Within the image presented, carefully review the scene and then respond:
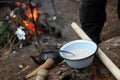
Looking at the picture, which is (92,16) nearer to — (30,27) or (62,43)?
(62,43)

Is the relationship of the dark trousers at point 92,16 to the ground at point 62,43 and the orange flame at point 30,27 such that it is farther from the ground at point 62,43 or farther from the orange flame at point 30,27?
the orange flame at point 30,27

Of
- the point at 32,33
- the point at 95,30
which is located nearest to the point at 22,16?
the point at 32,33

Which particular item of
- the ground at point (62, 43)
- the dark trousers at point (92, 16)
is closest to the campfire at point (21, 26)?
the ground at point (62, 43)

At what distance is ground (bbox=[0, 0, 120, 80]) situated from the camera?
116 inches

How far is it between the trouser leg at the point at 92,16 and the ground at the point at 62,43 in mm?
249

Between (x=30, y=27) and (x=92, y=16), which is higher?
(x=92, y=16)

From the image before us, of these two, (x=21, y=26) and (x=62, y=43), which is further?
(x=21, y=26)

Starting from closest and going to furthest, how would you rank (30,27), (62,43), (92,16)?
(92,16) < (62,43) < (30,27)

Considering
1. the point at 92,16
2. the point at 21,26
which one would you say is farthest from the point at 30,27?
the point at 92,16

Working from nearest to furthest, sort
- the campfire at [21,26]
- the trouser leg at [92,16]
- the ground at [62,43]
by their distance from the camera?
1. the ground at [62,43]
2. the trouser leg at [92,16]
3. the campfire at [21,26]

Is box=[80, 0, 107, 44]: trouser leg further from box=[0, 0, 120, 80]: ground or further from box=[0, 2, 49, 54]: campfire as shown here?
box=[0, 2, 49, 54]: campfire

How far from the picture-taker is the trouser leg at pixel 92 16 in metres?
4.01

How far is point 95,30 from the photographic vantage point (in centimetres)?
418

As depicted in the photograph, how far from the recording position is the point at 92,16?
411cm
